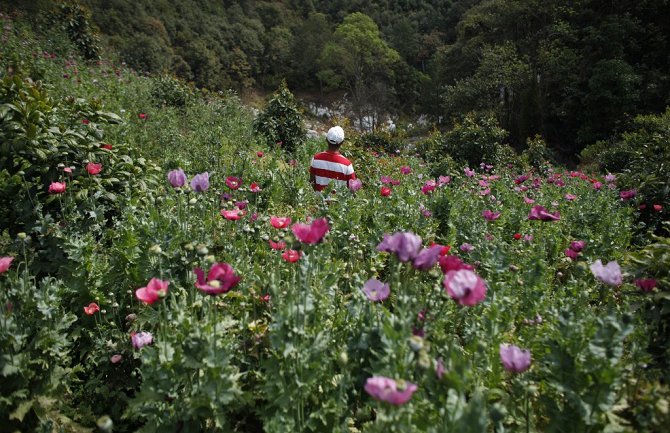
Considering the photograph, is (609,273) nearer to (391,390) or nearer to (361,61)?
(391,390)

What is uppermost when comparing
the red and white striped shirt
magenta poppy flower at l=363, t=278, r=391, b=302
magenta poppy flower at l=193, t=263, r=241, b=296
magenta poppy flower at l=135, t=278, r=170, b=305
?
magenta poppy flower at l=193, t=263, r=241, b=296

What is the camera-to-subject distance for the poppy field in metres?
1.49

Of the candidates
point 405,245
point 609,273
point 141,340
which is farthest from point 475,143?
point 141,340

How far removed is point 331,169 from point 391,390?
3.08 metres

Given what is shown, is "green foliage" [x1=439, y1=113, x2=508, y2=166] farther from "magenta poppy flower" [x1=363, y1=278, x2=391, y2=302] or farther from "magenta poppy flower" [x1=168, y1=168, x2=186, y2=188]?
"magenta poppy flower" [x1=363, y1=278, x2=391, y2=302]

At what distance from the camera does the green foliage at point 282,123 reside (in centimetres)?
782

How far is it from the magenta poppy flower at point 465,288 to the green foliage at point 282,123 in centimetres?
659

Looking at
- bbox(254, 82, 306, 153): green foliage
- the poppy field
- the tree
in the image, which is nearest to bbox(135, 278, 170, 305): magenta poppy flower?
the poppy field

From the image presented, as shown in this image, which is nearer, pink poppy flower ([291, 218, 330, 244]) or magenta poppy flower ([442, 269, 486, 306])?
magenta poppy flower ([442, 269, 486, 306])

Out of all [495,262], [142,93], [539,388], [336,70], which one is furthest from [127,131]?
[336,70]

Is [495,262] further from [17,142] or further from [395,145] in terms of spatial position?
[395,145]

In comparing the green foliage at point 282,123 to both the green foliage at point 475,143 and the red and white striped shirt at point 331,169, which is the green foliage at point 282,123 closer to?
the red and white striped shirt at point 331,169

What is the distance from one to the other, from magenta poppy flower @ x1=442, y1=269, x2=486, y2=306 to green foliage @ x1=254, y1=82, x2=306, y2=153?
659 cm

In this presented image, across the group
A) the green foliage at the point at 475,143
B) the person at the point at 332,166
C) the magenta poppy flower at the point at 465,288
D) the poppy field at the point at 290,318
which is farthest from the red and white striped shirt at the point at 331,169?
the green foliage at the point at 475,143
